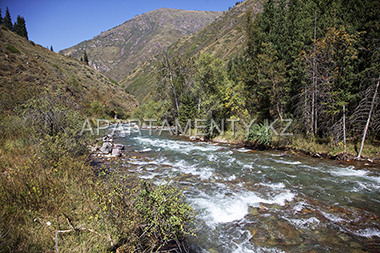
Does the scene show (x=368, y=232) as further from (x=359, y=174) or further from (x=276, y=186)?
(x=359, y=174)

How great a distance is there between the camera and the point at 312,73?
1266 centimetres

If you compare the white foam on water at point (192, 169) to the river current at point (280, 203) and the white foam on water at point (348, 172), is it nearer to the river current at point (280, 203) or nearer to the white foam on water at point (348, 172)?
the river current at point (280, 203)

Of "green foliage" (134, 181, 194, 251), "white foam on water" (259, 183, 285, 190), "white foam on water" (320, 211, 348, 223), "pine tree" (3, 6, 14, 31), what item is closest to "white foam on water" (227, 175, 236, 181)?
"white foam on water" (259, 183, 285, 190)

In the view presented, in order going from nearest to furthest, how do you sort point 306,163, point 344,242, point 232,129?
1. point 344,242
2. point 306,163
3. point 232,129

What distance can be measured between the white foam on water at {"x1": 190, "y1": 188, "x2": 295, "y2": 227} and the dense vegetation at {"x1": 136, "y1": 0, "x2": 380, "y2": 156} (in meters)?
7.95

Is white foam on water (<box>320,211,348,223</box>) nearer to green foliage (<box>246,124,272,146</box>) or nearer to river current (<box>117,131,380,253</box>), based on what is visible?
river current (<box>117,131,380,253</box>)

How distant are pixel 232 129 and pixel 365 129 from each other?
11.5 metres

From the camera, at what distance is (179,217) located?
3443 mm

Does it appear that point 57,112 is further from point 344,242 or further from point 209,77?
point 209,77

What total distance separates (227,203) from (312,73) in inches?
453

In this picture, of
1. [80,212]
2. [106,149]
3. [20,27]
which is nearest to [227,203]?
[80,212]

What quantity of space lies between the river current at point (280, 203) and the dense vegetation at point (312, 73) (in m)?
3.12

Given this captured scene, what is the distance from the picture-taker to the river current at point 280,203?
4703 mm

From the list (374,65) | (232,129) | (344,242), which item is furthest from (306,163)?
(232,129)
